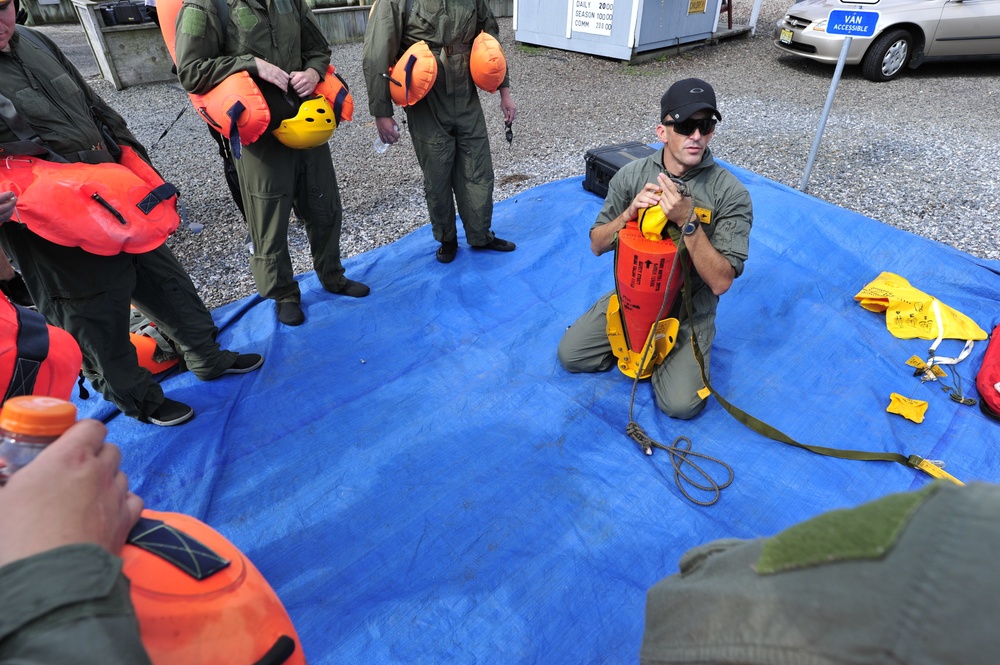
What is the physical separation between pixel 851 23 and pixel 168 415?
198 inches

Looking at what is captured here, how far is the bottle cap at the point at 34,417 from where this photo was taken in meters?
0.75

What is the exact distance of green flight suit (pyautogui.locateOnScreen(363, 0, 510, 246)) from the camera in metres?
3.36

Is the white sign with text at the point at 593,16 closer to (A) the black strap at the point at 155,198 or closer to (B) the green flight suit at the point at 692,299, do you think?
(B) the green flight suit at the point at 692,299

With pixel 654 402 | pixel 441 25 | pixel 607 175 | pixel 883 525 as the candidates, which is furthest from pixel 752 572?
pixel 607 175

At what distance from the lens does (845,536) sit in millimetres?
479

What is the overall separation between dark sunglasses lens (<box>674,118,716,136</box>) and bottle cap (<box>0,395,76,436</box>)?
94.5 inches

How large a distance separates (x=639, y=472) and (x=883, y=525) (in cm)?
203

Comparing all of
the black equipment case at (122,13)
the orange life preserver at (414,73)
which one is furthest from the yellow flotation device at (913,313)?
the black equipment case at (122,13)

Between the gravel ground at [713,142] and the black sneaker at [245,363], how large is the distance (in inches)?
36.5

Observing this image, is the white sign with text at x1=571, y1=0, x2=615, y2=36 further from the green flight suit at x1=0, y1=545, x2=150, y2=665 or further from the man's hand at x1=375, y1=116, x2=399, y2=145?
the green flight suit at x1=0, y1=545, x2=150, y2=665

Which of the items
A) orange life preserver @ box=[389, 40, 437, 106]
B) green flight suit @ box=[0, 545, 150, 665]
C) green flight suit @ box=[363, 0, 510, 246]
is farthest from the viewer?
green flight suit @ box=[363, 0, 510, 246]

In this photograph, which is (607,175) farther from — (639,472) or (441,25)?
(639,472)

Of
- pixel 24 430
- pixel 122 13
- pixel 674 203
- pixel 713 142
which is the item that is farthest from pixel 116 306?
pixel 122 13

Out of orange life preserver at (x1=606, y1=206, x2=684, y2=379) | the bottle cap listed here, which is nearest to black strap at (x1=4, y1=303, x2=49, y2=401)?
the bottle cap
